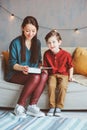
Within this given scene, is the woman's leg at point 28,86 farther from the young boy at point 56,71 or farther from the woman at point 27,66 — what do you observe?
the young boy at point 56,71

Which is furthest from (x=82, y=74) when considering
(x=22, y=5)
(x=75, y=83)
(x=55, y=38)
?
(x=22, y=5)

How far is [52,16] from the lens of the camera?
3.48 meters

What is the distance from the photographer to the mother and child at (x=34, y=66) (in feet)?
8.34

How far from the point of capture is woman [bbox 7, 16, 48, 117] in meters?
2.54

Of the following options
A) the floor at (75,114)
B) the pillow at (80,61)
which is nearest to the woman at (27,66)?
the floor at (75,114)

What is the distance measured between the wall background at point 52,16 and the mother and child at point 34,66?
79 centimetres

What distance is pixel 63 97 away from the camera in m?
2.54

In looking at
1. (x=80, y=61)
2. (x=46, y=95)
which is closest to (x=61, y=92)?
(x=46, y=95)

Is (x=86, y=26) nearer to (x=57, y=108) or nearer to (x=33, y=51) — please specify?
(x=33, y=51)

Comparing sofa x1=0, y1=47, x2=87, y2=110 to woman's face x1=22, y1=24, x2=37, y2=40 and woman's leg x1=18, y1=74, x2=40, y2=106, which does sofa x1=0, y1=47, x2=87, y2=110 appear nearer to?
woman's leg x1=18, y1=74, x2=40, y2=106

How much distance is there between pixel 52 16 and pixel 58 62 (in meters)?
0.95

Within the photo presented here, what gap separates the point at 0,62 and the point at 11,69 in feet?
0.49

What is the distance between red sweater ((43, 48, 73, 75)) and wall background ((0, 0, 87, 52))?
0.77 m

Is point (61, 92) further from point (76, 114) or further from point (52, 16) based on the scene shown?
point (52, 16)
